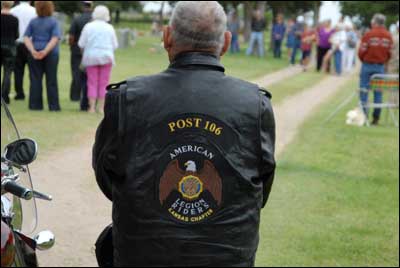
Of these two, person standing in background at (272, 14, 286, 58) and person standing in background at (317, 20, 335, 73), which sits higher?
person standing in background at (317, 20, 335, 73)

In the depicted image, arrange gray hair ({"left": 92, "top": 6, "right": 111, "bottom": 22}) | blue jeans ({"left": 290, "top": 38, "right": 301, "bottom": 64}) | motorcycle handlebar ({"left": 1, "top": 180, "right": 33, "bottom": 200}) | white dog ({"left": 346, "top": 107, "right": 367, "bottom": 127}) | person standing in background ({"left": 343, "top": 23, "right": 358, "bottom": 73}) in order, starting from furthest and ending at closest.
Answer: blue jeans ({"left": 290, "top": 38, "right": 301, "bottom": 64}) < person standing in background ({"left": 343, "top": 23, "right": 358, "bottom": 73}) < white dog ({"left": 346, "top": 107, "right": 367, "bottom": 127}) < gray hair ({"left": 92, "top": 6, "right": 111, "bottom": 22}) < motorcycle handlebar ({"left": 1, "top": 180, "right": 33, "bottom": 200})

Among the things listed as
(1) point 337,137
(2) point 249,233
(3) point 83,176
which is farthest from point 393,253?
(1) point 337,137

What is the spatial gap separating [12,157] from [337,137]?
38.6 feet

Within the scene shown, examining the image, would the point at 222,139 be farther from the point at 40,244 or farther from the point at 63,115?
the point at 63,115

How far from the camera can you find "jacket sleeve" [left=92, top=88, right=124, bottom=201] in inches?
142

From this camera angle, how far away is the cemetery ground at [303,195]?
7812 millimetres

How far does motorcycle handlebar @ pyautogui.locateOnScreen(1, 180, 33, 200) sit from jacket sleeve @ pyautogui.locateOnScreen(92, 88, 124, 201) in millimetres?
384

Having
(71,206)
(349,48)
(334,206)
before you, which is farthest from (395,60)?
(349,48)

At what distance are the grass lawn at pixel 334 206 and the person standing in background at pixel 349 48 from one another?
56.0ft

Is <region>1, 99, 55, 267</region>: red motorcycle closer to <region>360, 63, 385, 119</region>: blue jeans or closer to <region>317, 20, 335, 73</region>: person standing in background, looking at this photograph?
<region>360, 63, 385, 119</region>: blue jeans

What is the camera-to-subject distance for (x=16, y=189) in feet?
11.0

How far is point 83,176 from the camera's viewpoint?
392 inches

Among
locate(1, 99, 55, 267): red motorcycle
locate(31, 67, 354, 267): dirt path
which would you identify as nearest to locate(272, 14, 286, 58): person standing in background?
locate(31, 67, 354, 267): dirt path

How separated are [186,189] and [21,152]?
64cm
